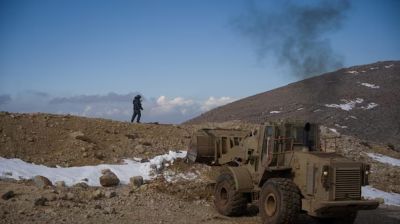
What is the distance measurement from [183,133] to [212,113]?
30.7 metres

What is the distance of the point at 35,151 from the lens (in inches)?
663

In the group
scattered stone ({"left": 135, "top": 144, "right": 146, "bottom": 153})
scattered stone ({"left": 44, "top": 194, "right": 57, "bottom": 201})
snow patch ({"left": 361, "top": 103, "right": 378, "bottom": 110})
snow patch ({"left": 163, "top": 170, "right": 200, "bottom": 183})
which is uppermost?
snow patch ({"left": 361, "top": 103, "right": 378, "bottom": 110})

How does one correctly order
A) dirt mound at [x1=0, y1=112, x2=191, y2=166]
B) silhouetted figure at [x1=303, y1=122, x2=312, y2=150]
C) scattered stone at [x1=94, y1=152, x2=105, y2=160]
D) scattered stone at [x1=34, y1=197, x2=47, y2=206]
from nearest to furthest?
scattered stone at [x1=34, y1=197, x2=47, y2=206]
silhouetted figure at [x1=303, y1=122, x2=312, y2=150]
dirt mound at [x1=0, y1=112, x2=191, y2=166]
scattered stone at [x1=94, y1=152, x2=105, y2=160]

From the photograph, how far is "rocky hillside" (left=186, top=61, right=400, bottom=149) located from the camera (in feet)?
134

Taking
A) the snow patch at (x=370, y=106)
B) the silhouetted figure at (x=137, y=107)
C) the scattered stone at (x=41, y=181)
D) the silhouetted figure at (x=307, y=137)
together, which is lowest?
the scattered stone at (x=41, y=181)

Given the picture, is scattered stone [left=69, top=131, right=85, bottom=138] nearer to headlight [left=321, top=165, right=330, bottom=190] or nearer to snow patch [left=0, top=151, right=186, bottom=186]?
snow patch [left=0, top=151, right=186, bottom=186]

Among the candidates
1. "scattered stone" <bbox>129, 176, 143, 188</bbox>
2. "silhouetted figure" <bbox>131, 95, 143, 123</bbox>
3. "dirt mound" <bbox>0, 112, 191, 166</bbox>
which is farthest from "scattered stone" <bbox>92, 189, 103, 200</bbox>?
"silhouetted figure" <bbox>131, 95, 143, 123</bbox>

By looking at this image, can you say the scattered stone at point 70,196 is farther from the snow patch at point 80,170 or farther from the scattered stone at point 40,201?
the snow patch at point 80,170

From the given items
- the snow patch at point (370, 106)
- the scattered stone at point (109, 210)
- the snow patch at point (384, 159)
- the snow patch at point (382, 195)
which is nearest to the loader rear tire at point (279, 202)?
the scattered stone at point (109, 210)

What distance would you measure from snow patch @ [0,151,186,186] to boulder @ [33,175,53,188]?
0.72m

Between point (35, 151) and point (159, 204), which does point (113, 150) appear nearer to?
point (35, 151)

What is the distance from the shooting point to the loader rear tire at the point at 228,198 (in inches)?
462

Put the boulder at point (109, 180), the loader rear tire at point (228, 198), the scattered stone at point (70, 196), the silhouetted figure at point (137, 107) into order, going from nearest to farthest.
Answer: the loader rear tire at point (228, 198)
the scattered stone at point (70, 196)
the boulder at point (109, 180)
the silhouetted figure at point (137, 107)

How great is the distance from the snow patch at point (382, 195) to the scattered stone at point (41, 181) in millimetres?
10788
